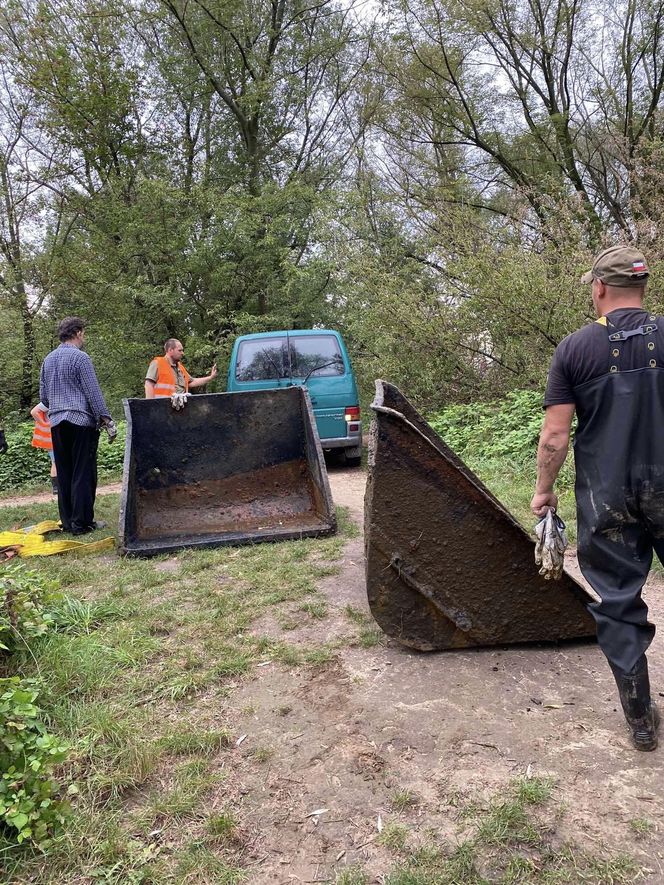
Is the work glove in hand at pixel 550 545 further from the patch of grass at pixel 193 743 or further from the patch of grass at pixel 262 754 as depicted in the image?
the patch of grass at pixel 193 743

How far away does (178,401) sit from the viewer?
19.2 ft

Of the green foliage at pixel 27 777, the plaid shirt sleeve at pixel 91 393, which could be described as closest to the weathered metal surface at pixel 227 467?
the plaid shirt sleeve at pixel 91 393

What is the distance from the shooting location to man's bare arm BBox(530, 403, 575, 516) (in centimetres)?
247

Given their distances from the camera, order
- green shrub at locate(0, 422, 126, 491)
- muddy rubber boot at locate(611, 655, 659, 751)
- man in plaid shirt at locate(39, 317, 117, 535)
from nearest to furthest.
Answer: muddy rubber boot at locate(611, 655, 659, 751)
man in plaid shirt at locate(39, 317, 117, 535)
green shrub at locate(0, 422, 126, 491)

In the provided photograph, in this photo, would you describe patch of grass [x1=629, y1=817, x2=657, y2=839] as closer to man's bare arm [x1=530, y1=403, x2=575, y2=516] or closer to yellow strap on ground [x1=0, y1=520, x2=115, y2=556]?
man's bare arm [x1=530, y1=403, x2=575, y2=516]

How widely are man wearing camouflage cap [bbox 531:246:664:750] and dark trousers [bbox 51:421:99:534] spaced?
4633mm

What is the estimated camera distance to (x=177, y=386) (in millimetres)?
7305

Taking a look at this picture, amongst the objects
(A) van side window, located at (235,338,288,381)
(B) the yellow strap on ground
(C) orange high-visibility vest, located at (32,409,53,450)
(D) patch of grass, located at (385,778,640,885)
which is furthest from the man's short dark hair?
(D) patch of grass, located at (385,778,640,885)

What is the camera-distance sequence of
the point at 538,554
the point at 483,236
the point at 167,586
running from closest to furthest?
the point at 538,554 → the point at 167,586 → the point at 483,236

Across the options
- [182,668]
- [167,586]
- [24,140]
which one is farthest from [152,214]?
[182,668]

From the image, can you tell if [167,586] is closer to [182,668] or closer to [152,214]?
[182,668]

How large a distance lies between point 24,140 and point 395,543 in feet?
58.9

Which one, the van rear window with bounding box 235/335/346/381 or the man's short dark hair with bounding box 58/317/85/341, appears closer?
the man's short dark hair with bounding box 58/317/85/341

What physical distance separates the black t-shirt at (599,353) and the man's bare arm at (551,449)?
1.7 inches
